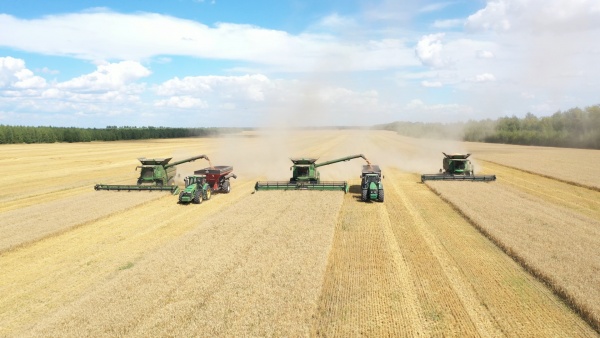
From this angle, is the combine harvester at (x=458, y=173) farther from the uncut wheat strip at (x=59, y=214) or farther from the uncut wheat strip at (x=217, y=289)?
the uncut wheat strip at (x=59, y=214)

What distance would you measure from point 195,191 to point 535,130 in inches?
3636

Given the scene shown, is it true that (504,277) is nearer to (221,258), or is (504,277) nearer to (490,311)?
(490,311)

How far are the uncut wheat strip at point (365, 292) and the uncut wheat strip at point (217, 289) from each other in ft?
1.58

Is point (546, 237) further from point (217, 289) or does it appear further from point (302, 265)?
point (217, 289)

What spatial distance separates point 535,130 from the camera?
95.1 metres

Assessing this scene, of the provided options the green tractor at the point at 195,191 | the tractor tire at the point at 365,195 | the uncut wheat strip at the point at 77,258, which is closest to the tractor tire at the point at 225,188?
the green tractor at the point at 195,191

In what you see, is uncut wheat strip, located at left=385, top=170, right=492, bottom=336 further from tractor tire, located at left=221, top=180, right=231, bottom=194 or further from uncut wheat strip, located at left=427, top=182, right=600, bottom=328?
tractor tire, located at left=221, top=180, right=231, bottom=194

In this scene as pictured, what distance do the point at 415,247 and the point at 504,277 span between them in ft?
13.0

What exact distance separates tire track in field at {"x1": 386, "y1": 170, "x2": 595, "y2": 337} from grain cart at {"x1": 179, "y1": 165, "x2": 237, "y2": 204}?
13.6 metres

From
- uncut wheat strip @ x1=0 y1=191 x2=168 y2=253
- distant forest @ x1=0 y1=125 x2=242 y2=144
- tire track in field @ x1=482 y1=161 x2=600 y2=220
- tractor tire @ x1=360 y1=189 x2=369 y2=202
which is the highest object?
distant forest @ x1=0 y1=125 x2=242 y2=144

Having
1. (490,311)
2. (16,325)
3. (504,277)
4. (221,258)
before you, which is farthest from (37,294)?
(504,277)

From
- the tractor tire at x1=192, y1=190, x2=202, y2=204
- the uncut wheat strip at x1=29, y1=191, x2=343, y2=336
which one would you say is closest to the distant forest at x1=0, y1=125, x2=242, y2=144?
the tractor tire at x1=192, y1=190, x2=202, y2=204

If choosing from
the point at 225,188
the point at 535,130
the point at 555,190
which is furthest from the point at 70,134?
the point at 535,130

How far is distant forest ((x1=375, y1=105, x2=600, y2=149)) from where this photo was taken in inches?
3122
